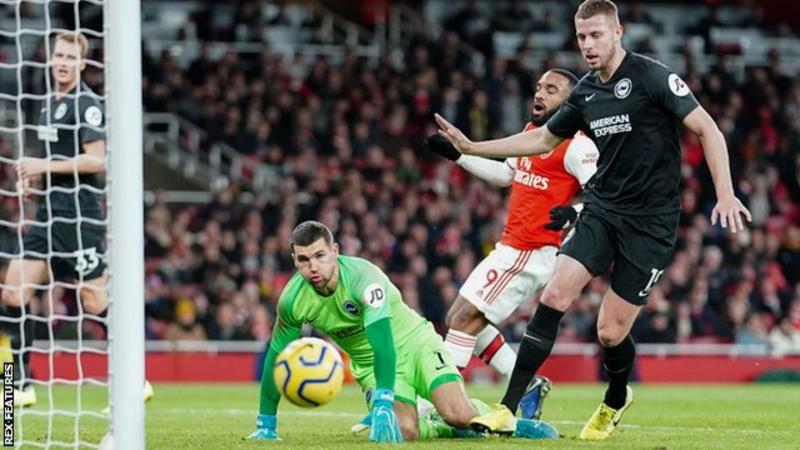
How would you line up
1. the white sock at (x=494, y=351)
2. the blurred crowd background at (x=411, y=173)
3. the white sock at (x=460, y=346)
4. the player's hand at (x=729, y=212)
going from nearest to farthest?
the player's hand at (x=729, y=212), the white sock at (x=460, y=346), the white sock at (x=494, y=351), the blurred crowd background at (x=411, y=173)

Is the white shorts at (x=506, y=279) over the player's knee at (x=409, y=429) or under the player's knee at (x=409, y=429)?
over

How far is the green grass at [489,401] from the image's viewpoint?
316 inches

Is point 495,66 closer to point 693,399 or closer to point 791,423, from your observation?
point 693,399

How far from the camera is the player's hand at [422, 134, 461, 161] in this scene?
8.80 metres

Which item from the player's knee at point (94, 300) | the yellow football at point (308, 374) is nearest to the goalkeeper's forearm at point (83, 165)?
the player's knee at point (94, 300)

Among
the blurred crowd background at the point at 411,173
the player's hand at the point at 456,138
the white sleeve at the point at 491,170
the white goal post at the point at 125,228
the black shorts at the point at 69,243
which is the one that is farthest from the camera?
the blurred crowd background at the point at 411,173

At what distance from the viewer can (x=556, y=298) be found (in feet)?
27.2

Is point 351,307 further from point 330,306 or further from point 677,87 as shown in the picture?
point 677,87

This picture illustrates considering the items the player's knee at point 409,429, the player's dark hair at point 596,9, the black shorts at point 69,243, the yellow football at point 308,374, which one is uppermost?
the player's dark hair at point 596,9

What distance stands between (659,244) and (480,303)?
86.0 inches

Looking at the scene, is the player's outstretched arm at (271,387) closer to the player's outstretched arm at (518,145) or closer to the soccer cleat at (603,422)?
the player's outstretched arm at (518,145)

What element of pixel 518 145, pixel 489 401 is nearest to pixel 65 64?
pixel 518 145

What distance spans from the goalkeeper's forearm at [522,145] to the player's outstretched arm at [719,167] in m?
0.99

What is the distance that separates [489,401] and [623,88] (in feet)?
19.7
